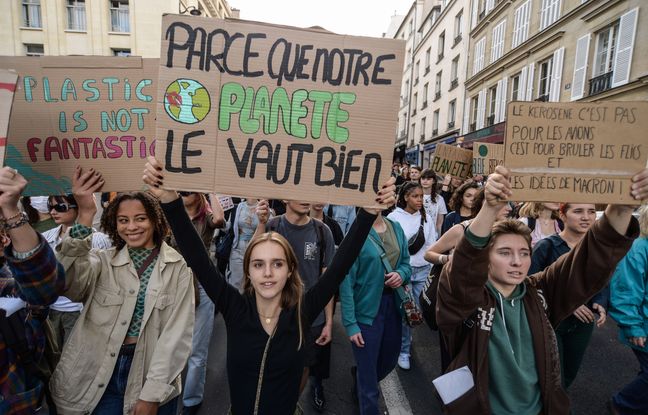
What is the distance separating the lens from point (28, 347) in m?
1.72

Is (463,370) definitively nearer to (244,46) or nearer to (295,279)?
(295,279)

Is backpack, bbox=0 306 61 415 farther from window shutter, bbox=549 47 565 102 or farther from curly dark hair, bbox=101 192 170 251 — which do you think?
window shutter, bbox=549 47 565 102

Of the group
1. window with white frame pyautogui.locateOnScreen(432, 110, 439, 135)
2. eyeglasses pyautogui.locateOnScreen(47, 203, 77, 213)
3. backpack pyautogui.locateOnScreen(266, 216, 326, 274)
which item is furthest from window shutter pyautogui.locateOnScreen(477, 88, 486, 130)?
eyeglasses pyautogui.locateOnScreen(47, 203, 77, 213)

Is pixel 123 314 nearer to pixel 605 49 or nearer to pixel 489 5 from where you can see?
pixel 605 49

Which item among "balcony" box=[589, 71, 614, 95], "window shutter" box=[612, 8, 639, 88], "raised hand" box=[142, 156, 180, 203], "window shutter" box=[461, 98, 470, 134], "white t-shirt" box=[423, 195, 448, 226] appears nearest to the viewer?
"raised hand" box=[142, 156, 180, 203]

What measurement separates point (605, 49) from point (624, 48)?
1699mm

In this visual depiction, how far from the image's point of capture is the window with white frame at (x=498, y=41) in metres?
18.4

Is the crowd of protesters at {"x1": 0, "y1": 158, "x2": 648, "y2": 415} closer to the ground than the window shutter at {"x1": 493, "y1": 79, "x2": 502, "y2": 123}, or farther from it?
closer to the ground

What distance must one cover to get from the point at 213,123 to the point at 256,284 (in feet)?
2.79

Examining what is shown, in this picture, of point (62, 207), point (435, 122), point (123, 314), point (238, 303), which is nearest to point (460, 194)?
point (238, 303)

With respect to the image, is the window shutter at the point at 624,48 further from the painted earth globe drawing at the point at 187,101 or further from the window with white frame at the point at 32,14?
the window with white frame at the point at 32,14

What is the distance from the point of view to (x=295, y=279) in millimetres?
2051

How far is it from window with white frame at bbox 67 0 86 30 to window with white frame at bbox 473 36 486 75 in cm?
2258

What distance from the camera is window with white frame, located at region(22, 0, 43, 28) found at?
66.4 feet
